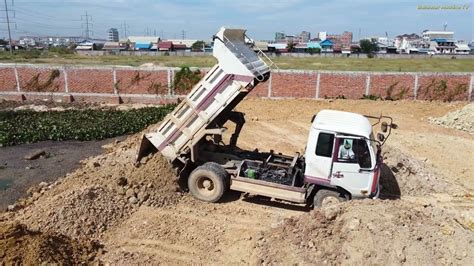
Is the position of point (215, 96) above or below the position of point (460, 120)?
above

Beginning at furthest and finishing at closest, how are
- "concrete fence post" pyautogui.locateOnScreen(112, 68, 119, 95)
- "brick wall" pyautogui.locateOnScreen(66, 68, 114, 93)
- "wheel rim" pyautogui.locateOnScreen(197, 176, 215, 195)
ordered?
"brick wall" pyautogui.locateOnScreen(66, 68, 114, 93) < "concrete fence post" pyautogui.locateOnScreen(112, 68, 119, 95) < "wheel rim" pyautogui.locateOnScreen(197, 176, 215, 195)

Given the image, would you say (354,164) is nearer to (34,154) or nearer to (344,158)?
(344,158)

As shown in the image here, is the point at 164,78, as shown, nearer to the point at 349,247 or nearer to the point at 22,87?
the point at 22,87

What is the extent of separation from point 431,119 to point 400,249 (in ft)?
49.1

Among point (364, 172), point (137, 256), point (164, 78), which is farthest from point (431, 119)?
point (137, 256)

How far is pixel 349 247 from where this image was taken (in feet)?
21.3

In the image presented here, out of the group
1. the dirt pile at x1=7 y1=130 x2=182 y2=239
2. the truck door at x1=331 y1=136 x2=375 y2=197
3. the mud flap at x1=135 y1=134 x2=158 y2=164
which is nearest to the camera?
the dirt pile at x1=7 y1=130 x2=182 y2=239

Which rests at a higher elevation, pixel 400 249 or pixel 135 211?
pixel 400 249

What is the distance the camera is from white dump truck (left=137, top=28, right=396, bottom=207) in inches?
349

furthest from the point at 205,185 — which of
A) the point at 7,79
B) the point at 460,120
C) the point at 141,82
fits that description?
the point at 7,79

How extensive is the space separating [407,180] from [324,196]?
344 centimetres

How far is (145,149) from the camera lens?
10852mm

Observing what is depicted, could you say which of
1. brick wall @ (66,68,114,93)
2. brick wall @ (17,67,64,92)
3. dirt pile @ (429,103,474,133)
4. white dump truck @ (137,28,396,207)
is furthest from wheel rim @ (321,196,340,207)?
brick wall @ (17,67,64,92)

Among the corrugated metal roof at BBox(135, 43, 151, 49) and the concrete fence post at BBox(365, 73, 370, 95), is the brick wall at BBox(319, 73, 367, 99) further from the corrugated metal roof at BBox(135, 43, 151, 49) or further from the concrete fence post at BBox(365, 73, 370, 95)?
the corrugated metal roof at BBox(135, 43, 151, 49)
